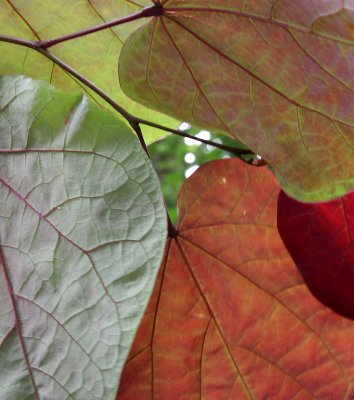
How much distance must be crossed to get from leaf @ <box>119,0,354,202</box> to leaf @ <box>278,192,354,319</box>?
1.6 inches

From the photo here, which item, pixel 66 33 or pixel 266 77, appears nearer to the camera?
pixel 266 77

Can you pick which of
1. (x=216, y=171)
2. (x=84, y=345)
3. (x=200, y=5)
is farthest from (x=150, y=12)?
(x=84, y=345)

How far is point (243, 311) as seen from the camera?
55cm

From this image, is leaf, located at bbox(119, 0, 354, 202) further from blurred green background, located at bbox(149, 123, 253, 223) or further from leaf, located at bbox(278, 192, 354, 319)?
blurred green background, located at bbox(149, 123, 253, 223)

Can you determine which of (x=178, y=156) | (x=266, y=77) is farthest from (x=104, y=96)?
(x=178, y=156)

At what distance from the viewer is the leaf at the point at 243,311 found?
549 mm

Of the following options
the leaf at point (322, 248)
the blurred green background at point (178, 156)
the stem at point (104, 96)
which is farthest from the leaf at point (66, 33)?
the blurred green background at point (178, 156)

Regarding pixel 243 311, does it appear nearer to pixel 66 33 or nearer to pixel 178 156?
pixel 66 33

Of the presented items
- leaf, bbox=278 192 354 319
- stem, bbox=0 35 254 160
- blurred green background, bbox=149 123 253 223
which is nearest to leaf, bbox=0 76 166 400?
stem, bbox=0 35 254 160

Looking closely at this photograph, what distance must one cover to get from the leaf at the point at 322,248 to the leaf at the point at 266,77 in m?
0.04

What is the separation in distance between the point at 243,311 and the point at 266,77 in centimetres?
20

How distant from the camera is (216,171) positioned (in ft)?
1.84

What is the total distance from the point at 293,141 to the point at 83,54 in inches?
10.9

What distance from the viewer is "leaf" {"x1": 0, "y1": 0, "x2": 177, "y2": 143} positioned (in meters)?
0.64
